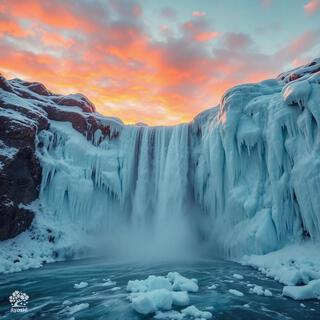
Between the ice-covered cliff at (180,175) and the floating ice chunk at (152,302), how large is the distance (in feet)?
29.5

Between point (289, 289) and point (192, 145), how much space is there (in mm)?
17242

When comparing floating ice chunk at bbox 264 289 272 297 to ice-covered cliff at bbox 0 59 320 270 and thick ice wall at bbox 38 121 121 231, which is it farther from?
thick ice wall at bbox 38 121 121 231

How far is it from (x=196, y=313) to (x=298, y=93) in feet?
41.0

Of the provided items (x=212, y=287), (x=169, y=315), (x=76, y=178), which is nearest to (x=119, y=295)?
(x=169, y=315)

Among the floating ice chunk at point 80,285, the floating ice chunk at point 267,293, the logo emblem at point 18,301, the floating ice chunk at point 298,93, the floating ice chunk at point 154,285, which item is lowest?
the floating ice chunk at point 267,293

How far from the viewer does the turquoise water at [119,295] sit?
7.37 m

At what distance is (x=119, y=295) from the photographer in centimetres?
913

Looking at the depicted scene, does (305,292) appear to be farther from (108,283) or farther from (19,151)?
(19,151)

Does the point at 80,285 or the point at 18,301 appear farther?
the point at 80,285

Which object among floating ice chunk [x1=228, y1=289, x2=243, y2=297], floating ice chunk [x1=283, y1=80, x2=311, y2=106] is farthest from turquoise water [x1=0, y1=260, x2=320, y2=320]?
floating ice chunk [x1=283, y1=80, x2=311, y2=106]

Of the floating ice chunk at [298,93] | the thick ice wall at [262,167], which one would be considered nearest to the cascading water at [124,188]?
the thick ice wall at [262,167]

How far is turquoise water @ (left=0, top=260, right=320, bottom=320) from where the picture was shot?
737 centimetres

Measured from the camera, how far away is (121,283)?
36.0 feet

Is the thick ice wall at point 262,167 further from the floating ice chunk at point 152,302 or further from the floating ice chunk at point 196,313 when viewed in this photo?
the floating ice chunk at point 152,302
